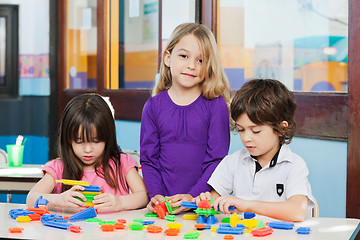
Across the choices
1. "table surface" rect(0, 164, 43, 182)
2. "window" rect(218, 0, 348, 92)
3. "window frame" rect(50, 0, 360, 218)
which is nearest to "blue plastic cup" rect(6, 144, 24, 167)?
"table surface" rect(0, 164, 43, 182)

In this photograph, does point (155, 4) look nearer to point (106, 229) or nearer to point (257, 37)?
point (257, 37)

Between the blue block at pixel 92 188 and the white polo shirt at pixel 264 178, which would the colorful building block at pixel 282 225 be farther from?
the blue block at pixel 92 188

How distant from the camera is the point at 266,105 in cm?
173

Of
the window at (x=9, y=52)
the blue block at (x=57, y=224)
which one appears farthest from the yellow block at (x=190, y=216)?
the window at (x=9, y=52)

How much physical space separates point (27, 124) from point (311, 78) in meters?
2.83

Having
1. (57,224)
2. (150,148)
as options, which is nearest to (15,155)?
(150,148)

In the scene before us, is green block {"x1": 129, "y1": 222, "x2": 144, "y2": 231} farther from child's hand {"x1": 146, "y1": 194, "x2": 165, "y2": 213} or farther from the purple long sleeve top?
the purple long sleeve top

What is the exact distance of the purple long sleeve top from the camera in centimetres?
197

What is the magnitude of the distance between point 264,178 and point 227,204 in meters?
0.25

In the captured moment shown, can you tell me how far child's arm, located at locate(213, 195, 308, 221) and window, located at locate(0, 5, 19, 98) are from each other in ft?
11.6

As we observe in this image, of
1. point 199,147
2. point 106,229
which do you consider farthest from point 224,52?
point 106,229

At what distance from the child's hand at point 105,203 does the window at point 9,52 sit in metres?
3.28

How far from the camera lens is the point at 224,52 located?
3.09 meters

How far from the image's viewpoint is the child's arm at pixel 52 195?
1643mm
